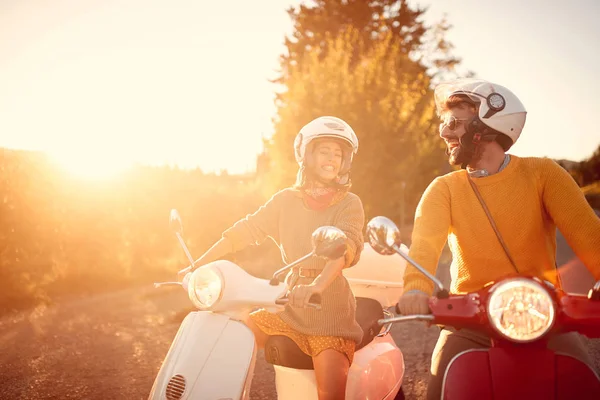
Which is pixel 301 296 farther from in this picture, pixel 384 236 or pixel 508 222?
pixel 508 222

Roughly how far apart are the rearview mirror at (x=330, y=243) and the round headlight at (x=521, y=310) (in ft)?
1.76

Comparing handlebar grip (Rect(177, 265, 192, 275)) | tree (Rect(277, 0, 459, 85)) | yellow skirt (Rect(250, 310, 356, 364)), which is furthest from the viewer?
tree (Rect(277, 0, 459, 85))

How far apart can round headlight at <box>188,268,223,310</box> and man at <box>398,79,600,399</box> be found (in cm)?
96

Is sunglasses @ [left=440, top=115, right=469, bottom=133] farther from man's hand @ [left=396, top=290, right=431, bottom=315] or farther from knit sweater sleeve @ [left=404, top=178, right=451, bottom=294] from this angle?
man's hand @ [left=396, top=290, right=431, bottom=315]

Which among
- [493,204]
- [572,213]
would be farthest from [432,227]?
[572,213]

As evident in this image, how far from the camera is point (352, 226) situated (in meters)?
2.68

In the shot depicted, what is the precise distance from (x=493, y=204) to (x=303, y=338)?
1165 mm

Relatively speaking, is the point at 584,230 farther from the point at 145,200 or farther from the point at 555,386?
the point at 145,200

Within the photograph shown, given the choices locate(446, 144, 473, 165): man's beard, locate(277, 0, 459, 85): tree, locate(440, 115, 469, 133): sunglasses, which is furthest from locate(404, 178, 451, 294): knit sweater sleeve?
locate(277, 0, 459, 85): tree

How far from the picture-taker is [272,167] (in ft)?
36.7

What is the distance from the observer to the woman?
232 cm

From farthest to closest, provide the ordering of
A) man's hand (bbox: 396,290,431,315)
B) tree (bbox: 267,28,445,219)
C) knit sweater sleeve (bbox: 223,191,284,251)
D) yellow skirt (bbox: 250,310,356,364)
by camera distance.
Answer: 1. tree (bbox: 267,28,445,219)
2. knit sweater sleeve (bbox: 223,191,284,251)
3. yellow skirt (bbox: 250,310,356,364)
4. man's hand (bbox: 396,290,431,315)

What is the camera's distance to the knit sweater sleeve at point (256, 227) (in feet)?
9.63

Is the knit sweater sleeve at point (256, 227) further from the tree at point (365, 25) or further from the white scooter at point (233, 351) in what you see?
the tree at point (365, 25)
